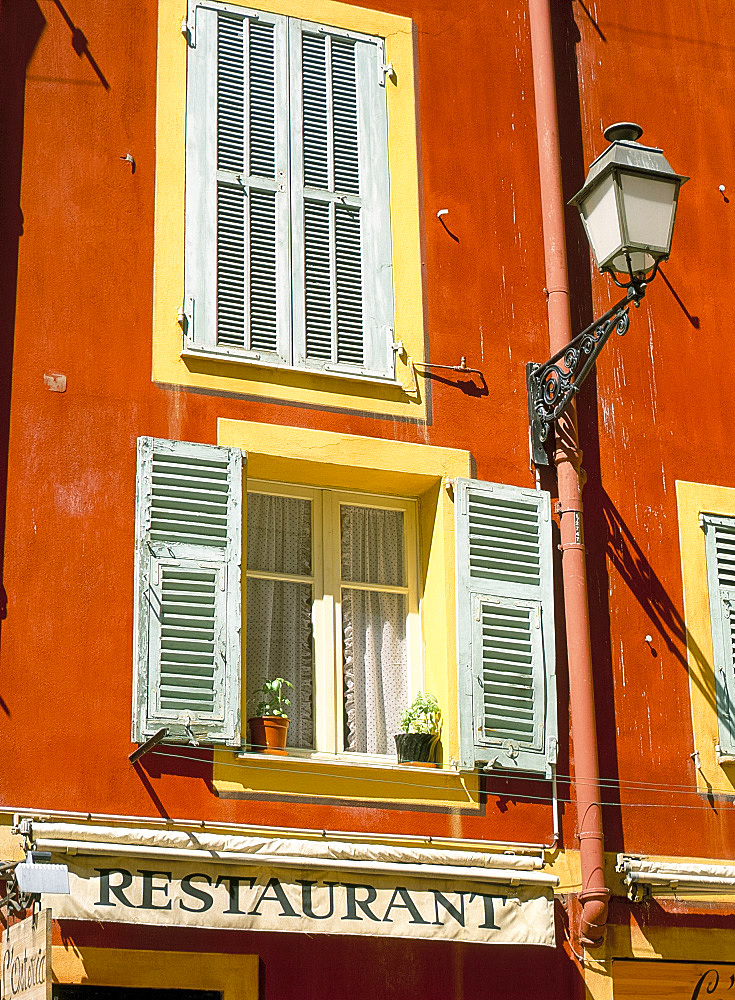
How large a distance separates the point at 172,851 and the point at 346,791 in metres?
1.12

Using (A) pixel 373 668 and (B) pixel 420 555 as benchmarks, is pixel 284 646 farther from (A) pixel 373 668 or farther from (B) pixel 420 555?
(B) pixel 420 555

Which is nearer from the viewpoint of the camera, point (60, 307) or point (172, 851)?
point (172, 851)

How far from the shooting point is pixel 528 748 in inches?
370

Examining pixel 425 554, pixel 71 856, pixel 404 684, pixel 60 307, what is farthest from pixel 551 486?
pixel 71 856

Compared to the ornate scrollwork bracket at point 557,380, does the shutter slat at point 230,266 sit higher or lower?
higher

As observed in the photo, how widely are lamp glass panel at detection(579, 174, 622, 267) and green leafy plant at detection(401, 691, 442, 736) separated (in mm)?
2567

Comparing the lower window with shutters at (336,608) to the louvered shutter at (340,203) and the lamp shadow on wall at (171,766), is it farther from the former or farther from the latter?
the louvered shutter at (340,203)

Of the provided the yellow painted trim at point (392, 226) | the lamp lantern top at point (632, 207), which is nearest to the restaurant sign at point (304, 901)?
the yellow painted trim at point (392, 226)

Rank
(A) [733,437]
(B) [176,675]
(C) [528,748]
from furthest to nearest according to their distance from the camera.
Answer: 1. (A) [733,437]
2. (C) [528,748]
3. (B) [176,675]

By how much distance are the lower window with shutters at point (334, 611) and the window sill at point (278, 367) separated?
660mm

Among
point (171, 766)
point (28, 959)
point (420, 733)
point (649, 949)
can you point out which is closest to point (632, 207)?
point (420, 733)

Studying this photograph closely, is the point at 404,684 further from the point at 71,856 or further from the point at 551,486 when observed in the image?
the point at 71,856

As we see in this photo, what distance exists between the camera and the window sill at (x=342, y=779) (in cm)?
873

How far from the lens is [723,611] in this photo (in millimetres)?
10289
